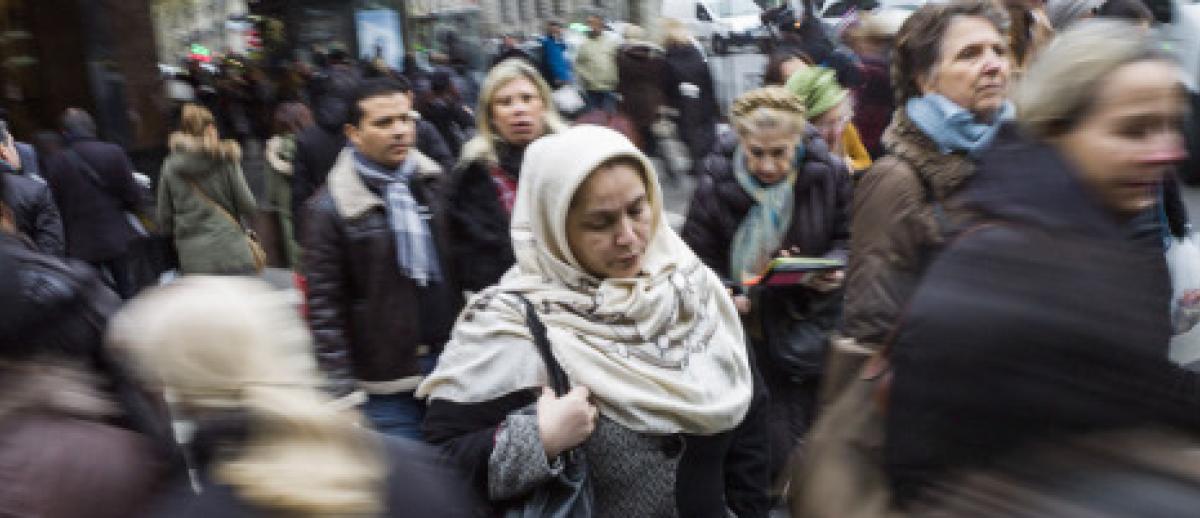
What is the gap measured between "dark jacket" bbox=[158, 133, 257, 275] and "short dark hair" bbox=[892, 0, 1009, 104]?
519 cm

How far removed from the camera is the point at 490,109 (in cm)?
461

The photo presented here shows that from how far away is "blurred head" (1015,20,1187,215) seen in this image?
6.79ft

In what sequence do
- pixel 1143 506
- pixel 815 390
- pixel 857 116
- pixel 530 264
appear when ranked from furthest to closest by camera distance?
1. pixel 857 116
2. pixel 815 390
3. pixel 530 264
4. pixel 1143 506

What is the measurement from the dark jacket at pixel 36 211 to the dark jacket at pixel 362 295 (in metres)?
3.07

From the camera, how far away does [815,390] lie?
174 inches

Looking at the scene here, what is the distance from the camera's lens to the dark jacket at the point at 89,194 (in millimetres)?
7578

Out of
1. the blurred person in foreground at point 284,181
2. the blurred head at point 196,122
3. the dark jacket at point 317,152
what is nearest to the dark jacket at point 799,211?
the dark jacket at point 317,152

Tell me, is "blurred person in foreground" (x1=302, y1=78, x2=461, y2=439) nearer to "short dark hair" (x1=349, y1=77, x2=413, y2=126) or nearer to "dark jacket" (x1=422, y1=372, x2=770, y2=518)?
"short dark hair" (x1=349, y1=77, x2=413, y2=126)

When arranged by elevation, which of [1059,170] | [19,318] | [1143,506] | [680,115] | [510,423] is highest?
[1059,170]

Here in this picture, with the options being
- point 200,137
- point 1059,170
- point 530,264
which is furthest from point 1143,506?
point 200,137

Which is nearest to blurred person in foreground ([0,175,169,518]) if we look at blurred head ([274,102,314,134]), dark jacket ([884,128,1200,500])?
dark jacket ([884,128,1200,500])

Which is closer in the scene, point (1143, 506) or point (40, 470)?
point (1143, 506)

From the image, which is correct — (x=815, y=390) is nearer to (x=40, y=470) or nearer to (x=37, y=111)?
(x=40, y=470)

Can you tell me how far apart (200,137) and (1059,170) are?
6.71m
